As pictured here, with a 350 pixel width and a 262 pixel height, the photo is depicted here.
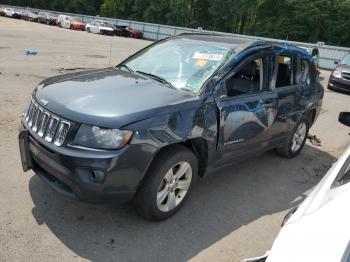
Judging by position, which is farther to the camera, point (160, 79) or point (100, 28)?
point (100, 28)

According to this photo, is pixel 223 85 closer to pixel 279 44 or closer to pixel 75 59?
pixel 279 44

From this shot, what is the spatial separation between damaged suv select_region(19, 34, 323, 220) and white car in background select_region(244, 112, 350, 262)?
138 centimetres

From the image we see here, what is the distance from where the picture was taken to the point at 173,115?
3.42 metres

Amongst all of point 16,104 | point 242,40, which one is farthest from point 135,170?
point 16,104

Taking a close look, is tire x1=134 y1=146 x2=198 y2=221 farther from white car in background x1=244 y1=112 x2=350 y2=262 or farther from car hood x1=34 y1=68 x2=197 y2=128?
white car in background x1=244 y1=112 x2=350 y2=262

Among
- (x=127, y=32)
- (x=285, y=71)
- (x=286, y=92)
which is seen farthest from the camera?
(x=127, y=32)

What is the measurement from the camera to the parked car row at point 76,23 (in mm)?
37719

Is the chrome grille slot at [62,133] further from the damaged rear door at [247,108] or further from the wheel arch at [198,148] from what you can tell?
the damaged rear door at [247,108]

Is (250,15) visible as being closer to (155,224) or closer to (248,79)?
(248,79)

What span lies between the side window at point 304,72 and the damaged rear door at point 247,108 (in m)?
1.08

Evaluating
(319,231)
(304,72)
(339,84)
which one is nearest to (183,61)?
(304,72)

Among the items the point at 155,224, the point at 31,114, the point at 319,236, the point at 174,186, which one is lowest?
the point at 155,224

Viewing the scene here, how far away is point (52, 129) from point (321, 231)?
2.36 metres

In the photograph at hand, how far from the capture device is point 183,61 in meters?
4.32
